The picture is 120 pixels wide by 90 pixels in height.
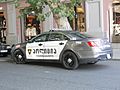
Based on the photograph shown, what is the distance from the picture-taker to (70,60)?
1217 centimetres

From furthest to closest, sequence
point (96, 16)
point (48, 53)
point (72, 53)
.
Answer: point (96, 16) < point (48, 53) < point (72, 53)

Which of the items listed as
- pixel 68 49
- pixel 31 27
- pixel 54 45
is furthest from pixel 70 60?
pixel 31 27

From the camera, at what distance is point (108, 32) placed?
20031mm

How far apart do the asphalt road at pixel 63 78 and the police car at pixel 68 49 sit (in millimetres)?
429

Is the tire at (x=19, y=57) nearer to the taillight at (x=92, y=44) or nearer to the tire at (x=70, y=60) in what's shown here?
the tire at (x=70, y=60)

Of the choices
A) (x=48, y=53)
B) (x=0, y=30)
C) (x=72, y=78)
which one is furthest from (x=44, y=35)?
(x=0, y=30)

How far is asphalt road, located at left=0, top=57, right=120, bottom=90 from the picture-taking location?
8.75m

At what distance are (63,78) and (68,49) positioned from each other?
7.48 ft

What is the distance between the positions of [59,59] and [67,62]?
444 mm

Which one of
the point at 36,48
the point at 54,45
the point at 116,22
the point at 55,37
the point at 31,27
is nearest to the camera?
the point at 54,45

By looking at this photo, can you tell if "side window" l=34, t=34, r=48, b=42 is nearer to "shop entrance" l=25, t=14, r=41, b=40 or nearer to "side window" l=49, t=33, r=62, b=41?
"side window" l=49, t=33, r=62, b=41

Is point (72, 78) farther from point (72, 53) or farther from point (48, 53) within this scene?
point (48, 53)

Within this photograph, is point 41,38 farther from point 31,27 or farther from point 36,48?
point 31,27

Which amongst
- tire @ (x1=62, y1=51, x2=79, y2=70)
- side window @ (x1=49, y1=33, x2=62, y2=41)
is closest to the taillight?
tire @ (x1=62, y1=51, x2=79, y2=70)
